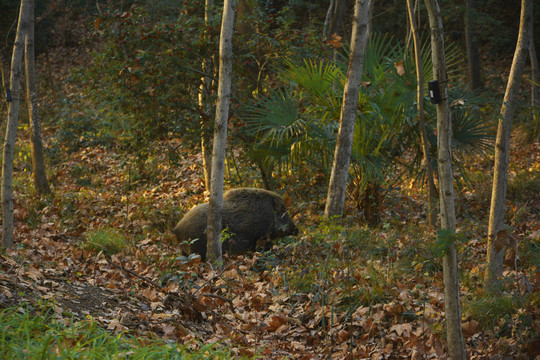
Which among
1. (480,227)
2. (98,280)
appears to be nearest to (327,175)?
(480,227)

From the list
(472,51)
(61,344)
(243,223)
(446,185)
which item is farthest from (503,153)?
(472,51)

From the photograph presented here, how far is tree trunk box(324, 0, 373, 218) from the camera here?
316 inches

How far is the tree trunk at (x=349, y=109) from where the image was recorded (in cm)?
804

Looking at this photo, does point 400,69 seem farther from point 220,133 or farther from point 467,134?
point 220,133

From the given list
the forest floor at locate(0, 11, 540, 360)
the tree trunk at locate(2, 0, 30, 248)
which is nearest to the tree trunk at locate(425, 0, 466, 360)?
the forest floor at locate(0, 11, 540, 360)

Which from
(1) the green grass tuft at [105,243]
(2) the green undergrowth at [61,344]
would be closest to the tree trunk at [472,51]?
(1) the green grass tuft at [105,243]

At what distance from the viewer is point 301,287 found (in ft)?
21.0

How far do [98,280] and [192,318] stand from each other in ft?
5.27

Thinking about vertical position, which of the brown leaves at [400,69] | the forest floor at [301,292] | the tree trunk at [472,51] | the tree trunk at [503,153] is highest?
the tree trunk at [472,51]

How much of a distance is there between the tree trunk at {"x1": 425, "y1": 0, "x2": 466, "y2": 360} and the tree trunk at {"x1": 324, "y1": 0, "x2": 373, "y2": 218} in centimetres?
365

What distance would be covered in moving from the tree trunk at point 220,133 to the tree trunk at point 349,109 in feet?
5.75

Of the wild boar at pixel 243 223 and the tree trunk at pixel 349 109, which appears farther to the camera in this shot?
the wild boar at pixel 243 223

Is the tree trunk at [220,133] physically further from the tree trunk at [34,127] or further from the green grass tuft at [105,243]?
the tree trunk at [34,127]

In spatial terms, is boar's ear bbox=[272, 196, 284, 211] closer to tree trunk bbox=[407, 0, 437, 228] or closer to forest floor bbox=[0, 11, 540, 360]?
forest floor bbox=[0, 11, 540, 360]
